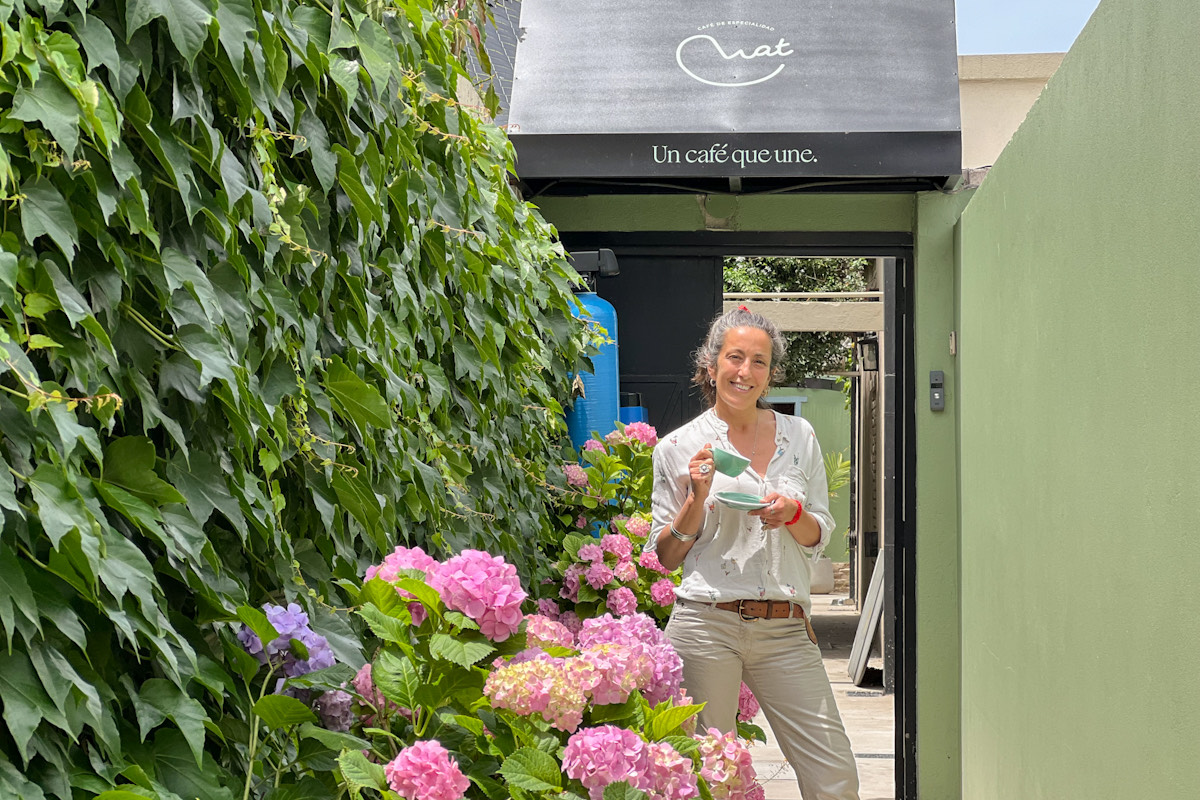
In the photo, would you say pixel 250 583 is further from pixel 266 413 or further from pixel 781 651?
pixel 781 651

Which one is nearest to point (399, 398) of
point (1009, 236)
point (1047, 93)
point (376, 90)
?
point (376, 90)

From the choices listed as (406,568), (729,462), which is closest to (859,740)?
(729,462)

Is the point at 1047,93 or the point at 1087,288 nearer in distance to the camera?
the point at 1087,288

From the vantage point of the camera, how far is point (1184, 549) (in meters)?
1.79

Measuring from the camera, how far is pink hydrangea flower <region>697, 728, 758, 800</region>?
5.83ft

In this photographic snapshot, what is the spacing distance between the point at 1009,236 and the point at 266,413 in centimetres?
261

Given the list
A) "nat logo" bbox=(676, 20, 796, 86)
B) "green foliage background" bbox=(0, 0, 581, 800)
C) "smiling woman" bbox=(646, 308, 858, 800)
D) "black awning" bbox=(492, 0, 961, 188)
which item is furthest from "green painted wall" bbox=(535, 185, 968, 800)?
"green foliage background" bbox=(0, 0, 581, 800)

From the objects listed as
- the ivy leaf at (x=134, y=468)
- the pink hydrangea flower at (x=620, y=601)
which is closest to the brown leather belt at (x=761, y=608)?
the pink hydrangea flower at (x=620, y=601)

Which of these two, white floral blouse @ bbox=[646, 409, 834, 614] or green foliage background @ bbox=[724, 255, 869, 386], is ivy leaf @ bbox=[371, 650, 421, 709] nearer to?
white floral blouse @ bbox=[646, 409, 834, 614]

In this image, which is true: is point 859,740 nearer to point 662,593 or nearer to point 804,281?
point 662,593

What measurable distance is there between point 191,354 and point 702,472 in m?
1.92

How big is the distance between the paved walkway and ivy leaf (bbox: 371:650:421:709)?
13.2 ft

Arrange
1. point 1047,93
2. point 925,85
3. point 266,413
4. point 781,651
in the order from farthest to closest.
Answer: point 925,85 < point 781,651 < point 1047,93 < point 266,413

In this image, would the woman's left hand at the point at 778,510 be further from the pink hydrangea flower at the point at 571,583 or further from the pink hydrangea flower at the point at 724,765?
the pink hydrangea flower at the point at 724,765
